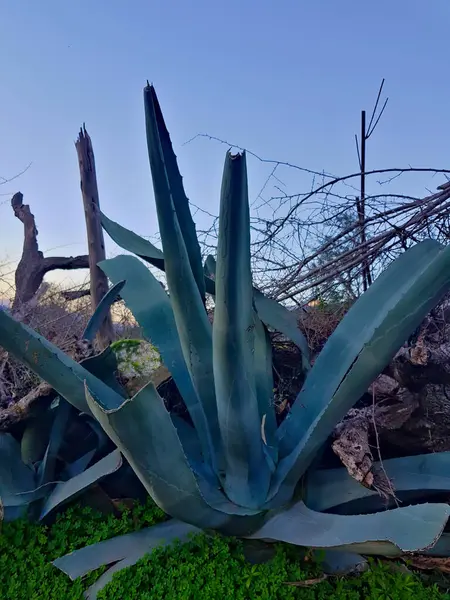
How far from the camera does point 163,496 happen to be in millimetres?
1132

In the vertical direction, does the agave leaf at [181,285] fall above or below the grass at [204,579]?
above

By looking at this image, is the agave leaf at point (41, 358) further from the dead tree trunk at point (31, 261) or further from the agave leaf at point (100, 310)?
the dead tree trunk at point (31, 261)

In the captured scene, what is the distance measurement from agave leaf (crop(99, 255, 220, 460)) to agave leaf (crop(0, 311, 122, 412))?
0.26 m

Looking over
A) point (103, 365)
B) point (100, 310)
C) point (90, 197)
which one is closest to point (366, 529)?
point (103, 365)

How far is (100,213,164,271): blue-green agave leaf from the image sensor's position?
61.7 inches

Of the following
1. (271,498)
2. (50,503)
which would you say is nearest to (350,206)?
(271,498)

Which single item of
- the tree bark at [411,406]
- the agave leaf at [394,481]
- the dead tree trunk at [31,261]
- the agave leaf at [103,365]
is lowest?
the agave leaf at [394,481]

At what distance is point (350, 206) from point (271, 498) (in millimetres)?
1326

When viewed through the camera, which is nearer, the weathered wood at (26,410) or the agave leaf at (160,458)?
the agave leaf at (160,458)

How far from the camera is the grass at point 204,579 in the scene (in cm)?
117

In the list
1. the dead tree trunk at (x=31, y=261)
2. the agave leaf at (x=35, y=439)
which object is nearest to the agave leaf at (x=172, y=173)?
the agave leaf at (x=35, y=439)

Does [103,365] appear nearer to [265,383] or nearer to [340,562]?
[265,383]

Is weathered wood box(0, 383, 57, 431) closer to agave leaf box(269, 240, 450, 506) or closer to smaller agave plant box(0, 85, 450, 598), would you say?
smaller agave plant box(0, 85, 450, 598)

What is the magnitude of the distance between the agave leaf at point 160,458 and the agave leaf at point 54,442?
562mm
